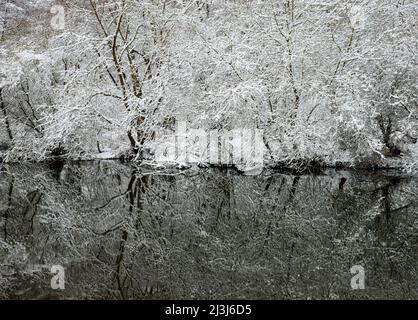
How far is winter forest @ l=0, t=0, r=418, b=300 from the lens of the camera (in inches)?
367

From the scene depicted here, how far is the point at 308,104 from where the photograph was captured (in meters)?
14.5

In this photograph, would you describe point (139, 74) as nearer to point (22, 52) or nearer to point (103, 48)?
point (103, 48)

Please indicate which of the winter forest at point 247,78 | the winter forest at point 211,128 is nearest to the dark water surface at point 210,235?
the winter forest at point 211,128

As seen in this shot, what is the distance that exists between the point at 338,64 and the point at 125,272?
33.7 ft

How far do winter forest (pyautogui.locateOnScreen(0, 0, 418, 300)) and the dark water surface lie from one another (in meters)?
0.06

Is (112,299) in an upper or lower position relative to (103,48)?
lower

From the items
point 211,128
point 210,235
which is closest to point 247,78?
point 211,128

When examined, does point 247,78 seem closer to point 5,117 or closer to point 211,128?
point 211,128

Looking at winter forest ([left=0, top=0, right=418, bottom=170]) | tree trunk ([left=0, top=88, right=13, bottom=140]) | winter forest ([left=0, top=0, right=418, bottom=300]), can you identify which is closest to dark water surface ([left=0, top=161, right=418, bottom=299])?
winter forest ([left=0, top=0, right=418, bottom=300])

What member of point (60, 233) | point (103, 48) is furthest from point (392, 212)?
point (103, 48)

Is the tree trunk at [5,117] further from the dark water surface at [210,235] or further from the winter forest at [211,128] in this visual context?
the dark water surface at [210,235]

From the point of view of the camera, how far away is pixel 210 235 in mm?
8969

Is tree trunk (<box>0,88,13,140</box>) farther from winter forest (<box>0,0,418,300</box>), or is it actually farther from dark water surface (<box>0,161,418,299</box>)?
dark water surface (<box>0,161,418,299</box>)

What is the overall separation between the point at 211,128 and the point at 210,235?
683 cm
